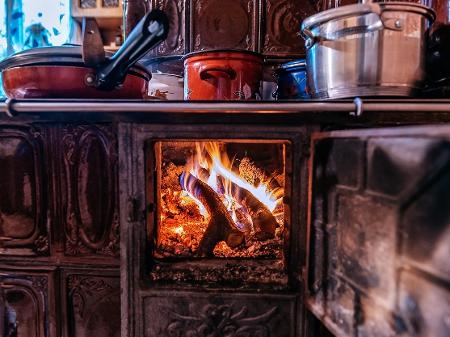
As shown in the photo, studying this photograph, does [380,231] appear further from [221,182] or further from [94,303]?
[94,303]

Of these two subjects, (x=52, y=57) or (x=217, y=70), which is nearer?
(x=52, y=57)

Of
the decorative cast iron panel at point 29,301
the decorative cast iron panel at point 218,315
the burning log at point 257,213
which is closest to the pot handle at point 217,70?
the burning log at point 257,213

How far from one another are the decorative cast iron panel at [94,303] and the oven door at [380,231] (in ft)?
1.85

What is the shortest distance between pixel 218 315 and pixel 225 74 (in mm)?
724

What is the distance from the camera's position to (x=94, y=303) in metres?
0.89

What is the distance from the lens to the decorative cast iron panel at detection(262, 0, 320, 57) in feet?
4.72

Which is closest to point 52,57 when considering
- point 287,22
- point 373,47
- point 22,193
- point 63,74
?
point 63,74

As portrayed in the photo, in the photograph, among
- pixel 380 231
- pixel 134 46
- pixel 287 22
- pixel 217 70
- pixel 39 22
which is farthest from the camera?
pixel 39 22

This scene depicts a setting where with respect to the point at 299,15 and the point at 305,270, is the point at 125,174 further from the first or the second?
the point at 299,15

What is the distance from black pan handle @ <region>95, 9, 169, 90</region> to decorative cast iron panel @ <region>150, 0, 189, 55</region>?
0.76 meters

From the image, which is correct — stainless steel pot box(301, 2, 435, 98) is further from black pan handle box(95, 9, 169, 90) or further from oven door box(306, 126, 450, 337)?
black pan handle box(95, 9, 169, 90)

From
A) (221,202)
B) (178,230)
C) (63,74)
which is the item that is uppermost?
(63,74)

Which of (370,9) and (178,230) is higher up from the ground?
(370,9)

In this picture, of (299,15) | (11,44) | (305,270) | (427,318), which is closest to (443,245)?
(427,318)
